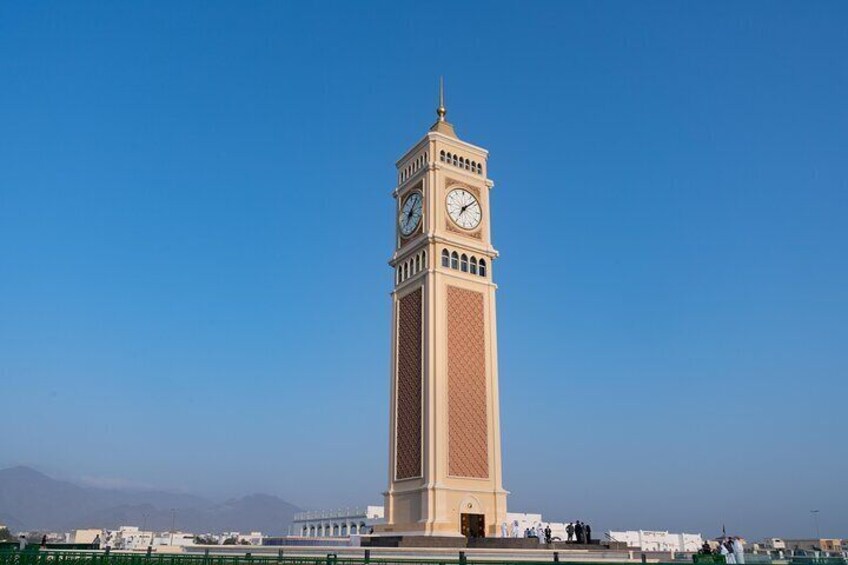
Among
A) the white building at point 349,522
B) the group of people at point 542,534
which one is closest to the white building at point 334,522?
the white building at point 349,522

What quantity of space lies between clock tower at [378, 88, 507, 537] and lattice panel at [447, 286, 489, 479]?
54 millimetres

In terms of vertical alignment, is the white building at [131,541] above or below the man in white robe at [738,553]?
below

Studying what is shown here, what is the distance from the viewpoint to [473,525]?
112 ft

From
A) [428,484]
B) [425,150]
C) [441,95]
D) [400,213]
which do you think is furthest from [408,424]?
[441,95]

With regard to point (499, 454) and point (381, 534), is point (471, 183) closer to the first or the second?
point (499, 454)

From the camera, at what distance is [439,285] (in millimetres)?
37125

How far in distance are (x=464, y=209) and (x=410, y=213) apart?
3.11 meters

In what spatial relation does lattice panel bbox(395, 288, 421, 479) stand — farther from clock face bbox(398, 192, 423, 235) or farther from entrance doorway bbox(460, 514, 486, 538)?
clock face bbox(398, 192, 423, 235)

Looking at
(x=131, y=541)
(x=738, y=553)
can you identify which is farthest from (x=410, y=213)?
(x=131, y=541)

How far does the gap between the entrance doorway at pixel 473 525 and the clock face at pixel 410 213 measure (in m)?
15.4

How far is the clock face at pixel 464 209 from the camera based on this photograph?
39500 mm

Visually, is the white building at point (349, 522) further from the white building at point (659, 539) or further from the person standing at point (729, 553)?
the person standing at point (729, 553)

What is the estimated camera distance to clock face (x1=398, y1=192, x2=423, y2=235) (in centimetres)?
3981

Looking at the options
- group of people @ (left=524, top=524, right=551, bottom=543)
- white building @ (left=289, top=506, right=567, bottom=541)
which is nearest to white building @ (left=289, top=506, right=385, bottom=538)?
white building @ (left=289, top=506, right=567, bottom=541)
